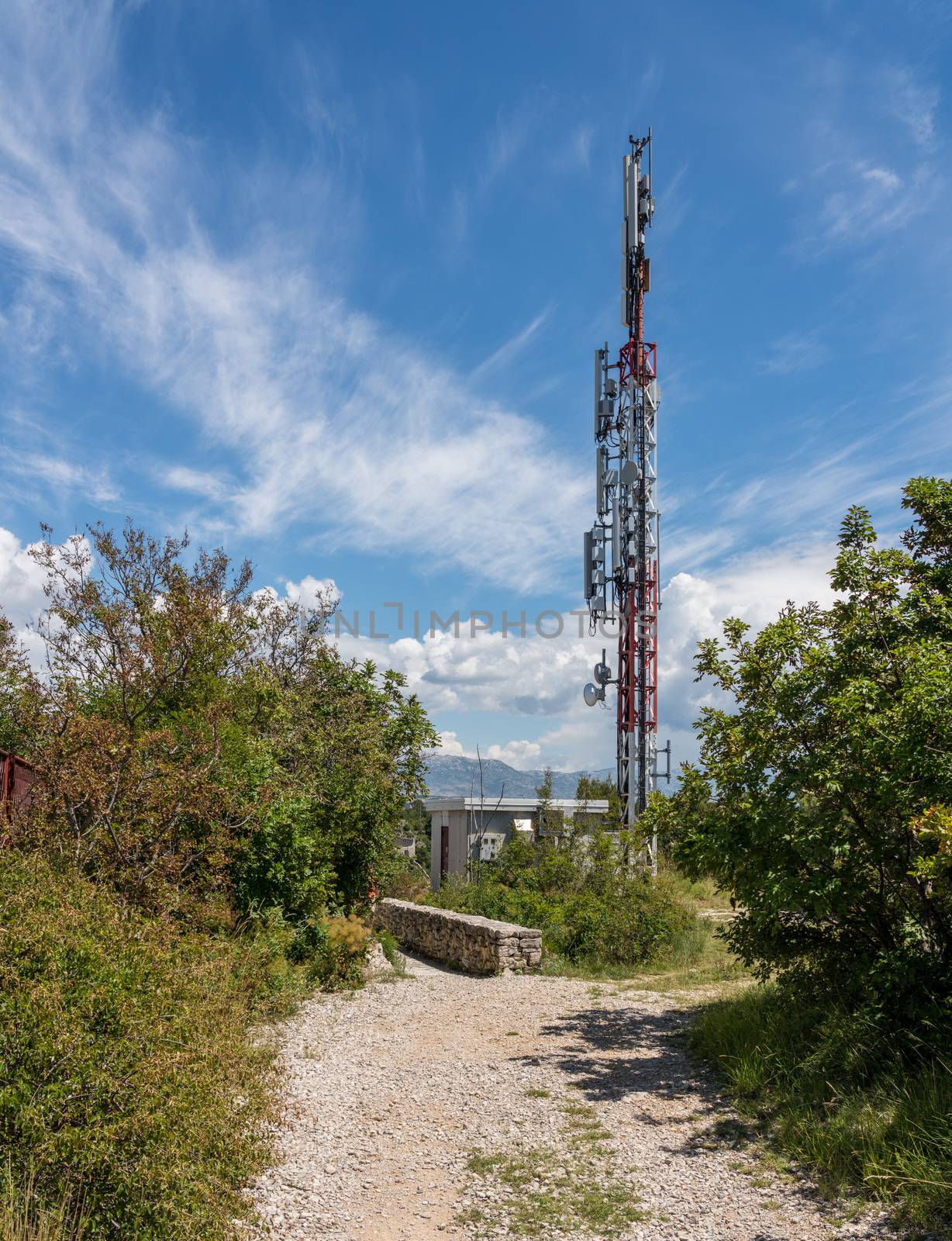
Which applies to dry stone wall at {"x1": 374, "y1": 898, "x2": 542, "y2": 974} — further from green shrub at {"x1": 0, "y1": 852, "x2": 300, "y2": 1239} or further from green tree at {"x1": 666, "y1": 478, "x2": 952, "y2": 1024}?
green shrub at {"x1": 0, "y1": 852, "x2": 300, "y2": 1239}

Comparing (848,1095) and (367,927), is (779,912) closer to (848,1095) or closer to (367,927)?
(848,1095)

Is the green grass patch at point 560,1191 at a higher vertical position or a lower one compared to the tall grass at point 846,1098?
lower

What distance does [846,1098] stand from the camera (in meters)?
6.02

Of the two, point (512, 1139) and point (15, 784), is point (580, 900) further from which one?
point (15, 784)

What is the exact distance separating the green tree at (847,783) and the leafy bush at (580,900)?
594 centimetres

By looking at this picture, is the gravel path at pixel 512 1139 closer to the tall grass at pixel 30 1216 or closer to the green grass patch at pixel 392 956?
the tall grass at pixel 30 1216

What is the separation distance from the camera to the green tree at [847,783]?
6090 millimetres

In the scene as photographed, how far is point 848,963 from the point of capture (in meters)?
7.48

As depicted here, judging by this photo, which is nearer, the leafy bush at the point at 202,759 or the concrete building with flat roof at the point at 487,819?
the leafy bush at the point at 202,759

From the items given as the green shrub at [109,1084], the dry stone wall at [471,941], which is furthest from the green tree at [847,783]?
the dry stone wall at [471,941]

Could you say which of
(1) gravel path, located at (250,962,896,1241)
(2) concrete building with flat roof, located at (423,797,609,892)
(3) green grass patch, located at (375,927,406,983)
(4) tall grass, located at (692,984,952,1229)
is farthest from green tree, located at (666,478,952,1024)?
(2) concrete building with flat roof, located at (423,797,609,892)

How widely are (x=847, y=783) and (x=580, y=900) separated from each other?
910 centimetres

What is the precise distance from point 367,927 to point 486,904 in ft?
10.7

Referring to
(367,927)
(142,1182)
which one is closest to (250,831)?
(367,927)
